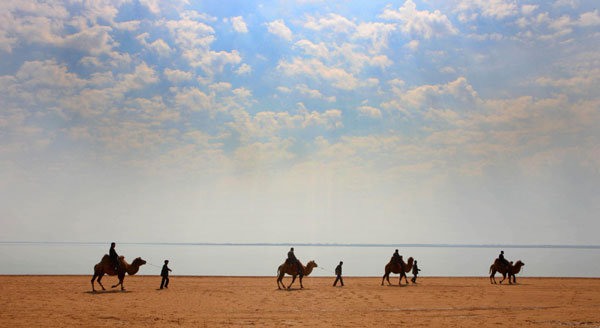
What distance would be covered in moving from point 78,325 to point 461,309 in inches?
557

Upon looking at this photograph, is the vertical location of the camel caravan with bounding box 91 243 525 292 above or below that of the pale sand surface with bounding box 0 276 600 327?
above

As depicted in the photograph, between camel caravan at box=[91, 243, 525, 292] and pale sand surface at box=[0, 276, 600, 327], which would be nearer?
pale sand surface at box=[0, 276, 600, 327]

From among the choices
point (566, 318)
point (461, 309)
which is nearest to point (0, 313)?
point (461, 309)

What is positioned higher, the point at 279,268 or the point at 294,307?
the point at 279,268

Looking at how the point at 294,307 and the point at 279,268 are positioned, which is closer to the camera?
the point at 294,307

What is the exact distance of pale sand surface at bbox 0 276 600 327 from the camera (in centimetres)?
1639

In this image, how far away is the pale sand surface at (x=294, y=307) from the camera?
1639 cm

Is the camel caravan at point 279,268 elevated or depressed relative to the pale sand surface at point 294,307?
elevated

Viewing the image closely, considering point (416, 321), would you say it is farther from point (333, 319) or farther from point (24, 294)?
point (24, 294)

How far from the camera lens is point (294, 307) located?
20250 mm

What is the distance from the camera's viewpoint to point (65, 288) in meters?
26.9

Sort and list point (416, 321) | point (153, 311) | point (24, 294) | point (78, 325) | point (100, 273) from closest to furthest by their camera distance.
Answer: point (78, 325) < point (416, 321) < point (153, 311) < point (24, 294) < point (100, 273)

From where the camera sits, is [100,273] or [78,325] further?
[100,273]

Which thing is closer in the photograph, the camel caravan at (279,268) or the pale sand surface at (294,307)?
the pale sand surface at (294,307)
